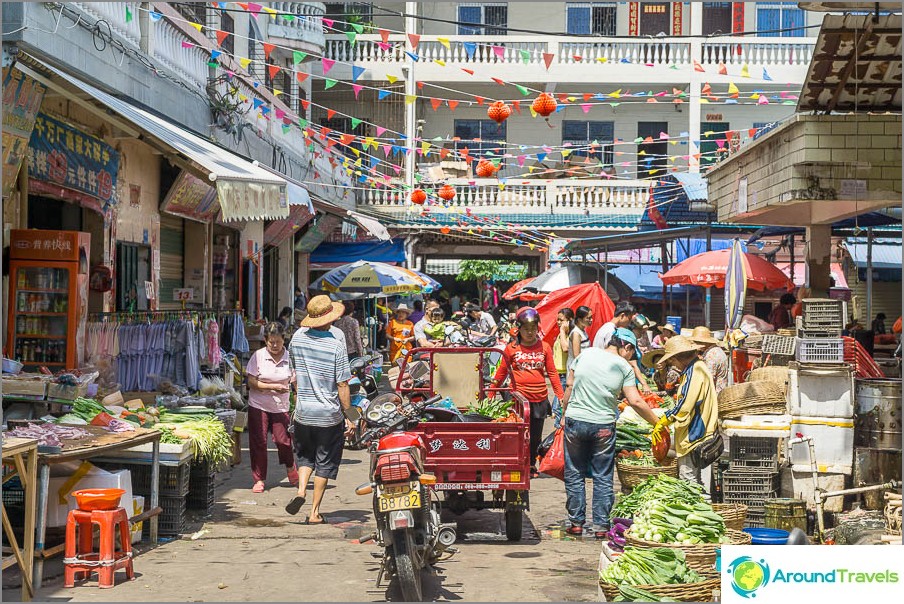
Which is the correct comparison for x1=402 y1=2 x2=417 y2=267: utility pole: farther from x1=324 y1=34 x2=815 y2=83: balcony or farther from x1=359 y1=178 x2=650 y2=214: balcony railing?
x1=359 y1=178 x2=650 y2=214: balcony railing

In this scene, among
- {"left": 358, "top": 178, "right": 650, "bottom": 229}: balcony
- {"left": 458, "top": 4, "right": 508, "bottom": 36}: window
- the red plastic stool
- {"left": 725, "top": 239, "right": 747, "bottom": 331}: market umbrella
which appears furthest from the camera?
{"left": 458, "top": 4, "right": 508, "bottom": 36}: window

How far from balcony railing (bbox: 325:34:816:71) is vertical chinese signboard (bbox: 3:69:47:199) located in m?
21.3

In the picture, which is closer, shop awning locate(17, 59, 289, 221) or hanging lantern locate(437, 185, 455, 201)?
shop awning locate(17, 59, 289, 221)

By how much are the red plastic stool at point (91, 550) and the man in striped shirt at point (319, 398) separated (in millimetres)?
2261

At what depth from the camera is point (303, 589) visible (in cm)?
660

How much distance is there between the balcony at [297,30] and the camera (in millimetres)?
25688

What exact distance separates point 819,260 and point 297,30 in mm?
17027

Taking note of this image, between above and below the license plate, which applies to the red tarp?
above

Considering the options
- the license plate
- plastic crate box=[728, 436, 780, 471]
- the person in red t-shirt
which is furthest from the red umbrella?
the license plate

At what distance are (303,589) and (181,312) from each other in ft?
20.0

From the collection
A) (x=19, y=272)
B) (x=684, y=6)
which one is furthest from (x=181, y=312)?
(x=684, y=6)

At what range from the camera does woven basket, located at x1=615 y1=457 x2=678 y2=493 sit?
877 cm

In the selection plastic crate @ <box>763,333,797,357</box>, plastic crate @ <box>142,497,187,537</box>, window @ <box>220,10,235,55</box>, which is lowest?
plastic crate @ <box>142,497,187,537</box>

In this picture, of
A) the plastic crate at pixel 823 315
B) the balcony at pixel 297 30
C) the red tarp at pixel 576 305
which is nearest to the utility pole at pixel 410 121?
the balcony at pixel 297 30
